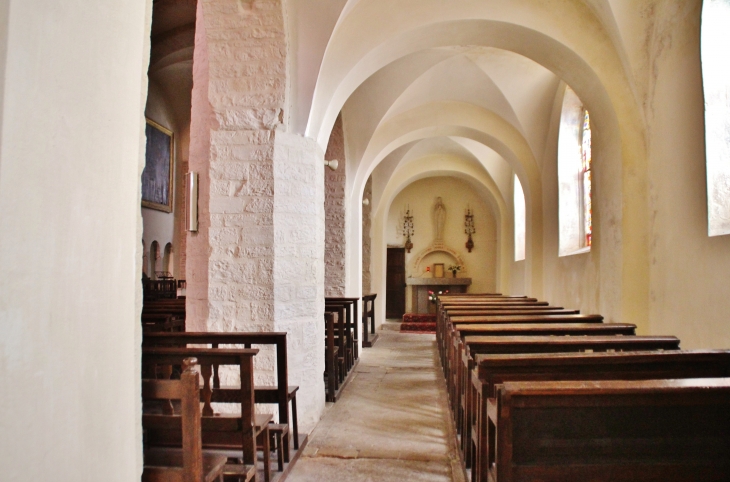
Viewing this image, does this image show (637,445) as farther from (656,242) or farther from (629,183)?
(629,183)

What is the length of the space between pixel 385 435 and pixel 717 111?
143 inches

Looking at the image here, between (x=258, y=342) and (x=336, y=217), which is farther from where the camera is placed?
(x=336, y=217)

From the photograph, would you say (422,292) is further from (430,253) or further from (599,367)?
(599,367)

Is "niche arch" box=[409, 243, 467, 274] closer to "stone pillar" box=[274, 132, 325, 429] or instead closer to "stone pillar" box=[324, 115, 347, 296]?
"stone pillar" box=[324, 115, 347, 296]

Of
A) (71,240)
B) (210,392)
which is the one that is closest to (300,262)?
(210,392)

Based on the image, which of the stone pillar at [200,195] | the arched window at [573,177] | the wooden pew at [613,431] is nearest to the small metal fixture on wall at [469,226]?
the arched window at [573,177]

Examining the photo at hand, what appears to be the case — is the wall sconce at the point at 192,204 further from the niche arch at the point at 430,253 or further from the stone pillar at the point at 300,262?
the niche arch at the point at 430,253

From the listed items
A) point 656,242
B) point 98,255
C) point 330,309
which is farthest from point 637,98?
point 98,255

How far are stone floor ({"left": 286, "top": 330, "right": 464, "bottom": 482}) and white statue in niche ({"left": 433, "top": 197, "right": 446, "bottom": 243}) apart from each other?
994cm

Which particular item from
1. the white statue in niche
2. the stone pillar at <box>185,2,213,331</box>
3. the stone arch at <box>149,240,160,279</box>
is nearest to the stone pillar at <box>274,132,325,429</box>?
the stone pillar at <box>185,2,213,331</box>

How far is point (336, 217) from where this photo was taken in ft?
27.4

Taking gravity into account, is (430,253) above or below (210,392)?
above

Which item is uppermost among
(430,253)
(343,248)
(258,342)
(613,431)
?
(430,253)

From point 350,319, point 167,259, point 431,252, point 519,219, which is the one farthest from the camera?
point 431,252
